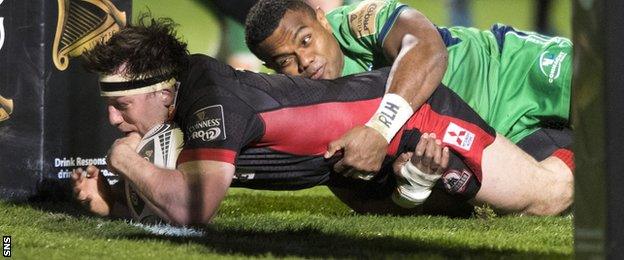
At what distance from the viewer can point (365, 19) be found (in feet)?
23.6

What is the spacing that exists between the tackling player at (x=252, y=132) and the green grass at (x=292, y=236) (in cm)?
18

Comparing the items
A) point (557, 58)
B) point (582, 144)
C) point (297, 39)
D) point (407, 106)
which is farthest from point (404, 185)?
point (582, 144)

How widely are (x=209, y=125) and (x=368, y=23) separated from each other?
5.92ft

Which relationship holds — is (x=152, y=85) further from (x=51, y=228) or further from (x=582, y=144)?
(x=582, y=144)

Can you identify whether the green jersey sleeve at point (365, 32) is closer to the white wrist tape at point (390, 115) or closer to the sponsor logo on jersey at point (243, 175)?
the white wrist tape at point (390, 115)

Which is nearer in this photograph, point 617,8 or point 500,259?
point 617,8

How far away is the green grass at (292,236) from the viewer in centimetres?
504

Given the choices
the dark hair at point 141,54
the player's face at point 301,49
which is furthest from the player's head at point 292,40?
the dark hair at point 141,54

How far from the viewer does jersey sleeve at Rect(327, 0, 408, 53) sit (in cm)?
704

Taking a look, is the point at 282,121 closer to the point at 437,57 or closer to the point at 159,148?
the point at 159,148

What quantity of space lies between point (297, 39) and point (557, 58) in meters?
1.59

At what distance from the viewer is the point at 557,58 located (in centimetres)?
750

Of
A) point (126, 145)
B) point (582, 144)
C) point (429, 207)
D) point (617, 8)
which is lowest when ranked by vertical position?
point (429, 207)

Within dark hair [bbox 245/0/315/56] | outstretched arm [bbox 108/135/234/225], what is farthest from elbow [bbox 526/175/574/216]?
outstretched arm [bbox 108/135/234/225]
